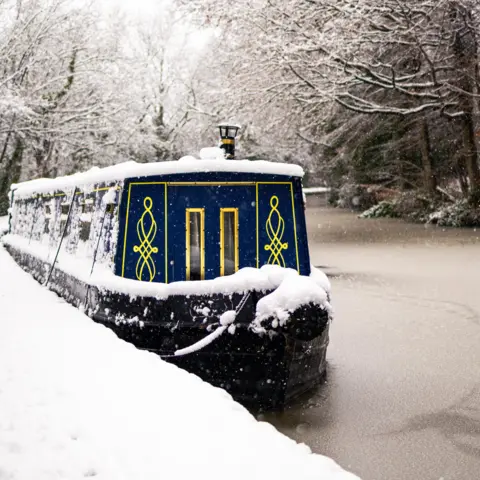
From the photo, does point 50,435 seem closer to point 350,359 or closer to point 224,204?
point 224,204

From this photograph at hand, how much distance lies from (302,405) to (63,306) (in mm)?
3034

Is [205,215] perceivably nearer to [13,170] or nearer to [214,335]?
[214,335]

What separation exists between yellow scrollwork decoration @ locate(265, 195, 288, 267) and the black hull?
86 cm

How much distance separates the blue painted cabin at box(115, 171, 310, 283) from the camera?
540 centimetres

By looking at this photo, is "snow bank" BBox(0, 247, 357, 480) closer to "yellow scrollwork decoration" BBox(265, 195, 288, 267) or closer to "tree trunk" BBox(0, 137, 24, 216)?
"yellow scrollwork decoration" BBox(265, 195, 288, 267)

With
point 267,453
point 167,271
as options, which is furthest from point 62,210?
point 267,453

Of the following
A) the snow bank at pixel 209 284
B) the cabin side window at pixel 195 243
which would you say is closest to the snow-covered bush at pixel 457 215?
the snow bank at pixel 209 284

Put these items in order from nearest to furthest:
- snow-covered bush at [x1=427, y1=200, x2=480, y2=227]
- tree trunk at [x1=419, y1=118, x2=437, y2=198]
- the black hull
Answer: the black hull < snow-covered bush at [x1=427, y1=200, x2=480, y2=227] < tree trunk at [x1=419, y1=118, x2=437, y2=198]

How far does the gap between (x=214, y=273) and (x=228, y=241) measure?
34cm

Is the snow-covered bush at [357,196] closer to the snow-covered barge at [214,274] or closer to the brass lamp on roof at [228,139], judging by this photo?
the brass lamp on roof at [228,139]

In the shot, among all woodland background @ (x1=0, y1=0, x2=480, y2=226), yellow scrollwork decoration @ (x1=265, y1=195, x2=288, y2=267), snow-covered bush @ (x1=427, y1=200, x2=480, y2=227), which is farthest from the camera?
snow-covered bush @ (x1=427, y1=200, x2=480, y2=227)

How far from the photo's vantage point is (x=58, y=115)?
2259 cm

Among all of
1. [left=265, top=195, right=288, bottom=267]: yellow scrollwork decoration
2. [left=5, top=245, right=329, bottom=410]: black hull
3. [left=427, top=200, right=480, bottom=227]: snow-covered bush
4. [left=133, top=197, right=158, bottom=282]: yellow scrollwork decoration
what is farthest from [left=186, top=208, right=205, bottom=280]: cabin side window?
[left=427, top=200, right=480, bottom=227]: snow-covered bush

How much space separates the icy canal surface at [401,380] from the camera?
4277 millimetres
